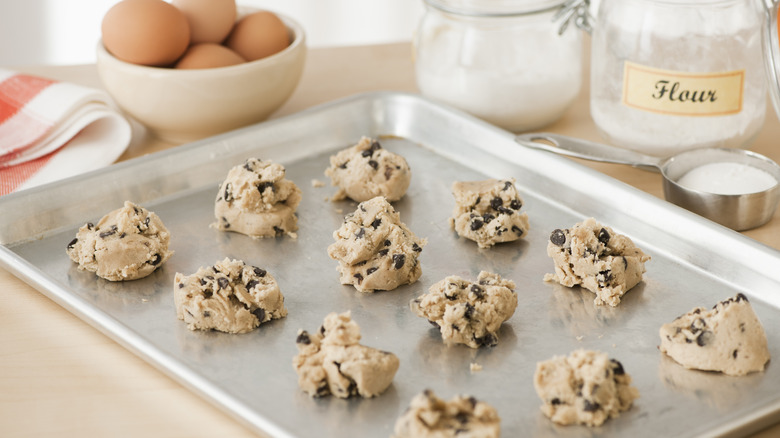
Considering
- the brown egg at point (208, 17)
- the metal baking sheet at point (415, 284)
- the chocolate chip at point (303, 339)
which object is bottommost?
the metal baking sheet at point (415, 284)

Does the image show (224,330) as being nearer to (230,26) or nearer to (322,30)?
(230,26)

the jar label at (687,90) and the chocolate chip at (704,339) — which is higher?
the jar label at (687,90)

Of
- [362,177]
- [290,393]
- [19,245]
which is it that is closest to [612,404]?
[290,393]

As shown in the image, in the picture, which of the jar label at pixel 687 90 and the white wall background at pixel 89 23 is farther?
the white wall background at pixel 89 23

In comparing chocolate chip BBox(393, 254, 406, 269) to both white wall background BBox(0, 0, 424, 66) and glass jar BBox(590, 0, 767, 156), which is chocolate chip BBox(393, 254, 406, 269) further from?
white wall background BBox(0, 0, 424, 66)

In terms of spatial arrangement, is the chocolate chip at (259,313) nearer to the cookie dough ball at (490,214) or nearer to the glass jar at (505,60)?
the cookie dough ball at (490,214)

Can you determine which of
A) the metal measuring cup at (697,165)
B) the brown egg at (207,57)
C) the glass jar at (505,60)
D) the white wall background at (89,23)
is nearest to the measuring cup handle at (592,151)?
the metal measuring cup at (697,165)

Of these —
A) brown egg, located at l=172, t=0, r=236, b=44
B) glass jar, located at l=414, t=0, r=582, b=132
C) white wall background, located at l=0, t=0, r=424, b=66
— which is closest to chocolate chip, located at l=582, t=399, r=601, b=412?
glass jar, located at l=414, t=0, r=582, b=132
